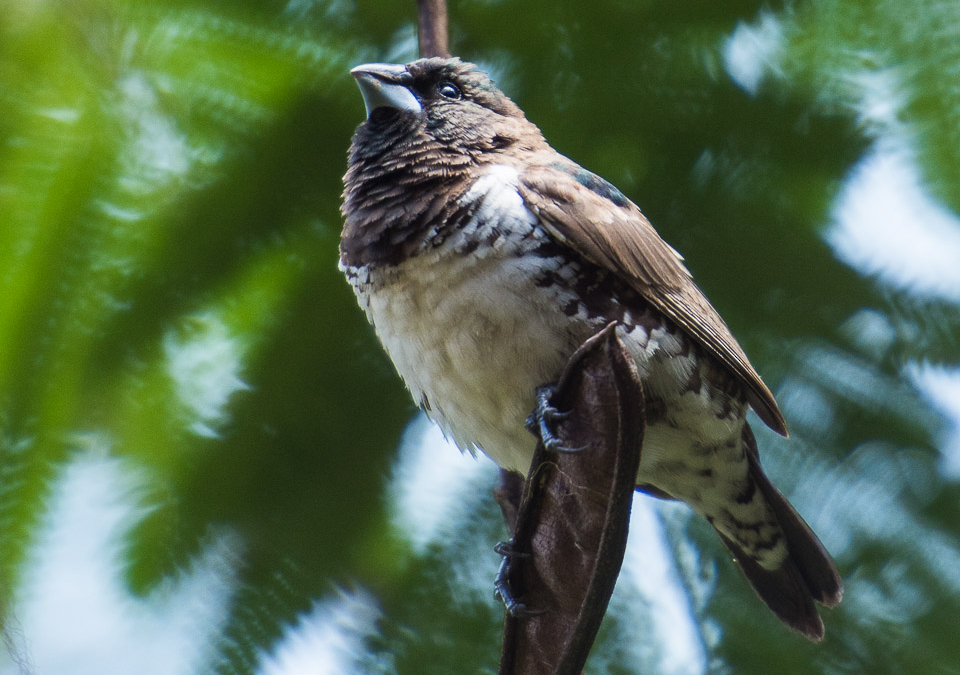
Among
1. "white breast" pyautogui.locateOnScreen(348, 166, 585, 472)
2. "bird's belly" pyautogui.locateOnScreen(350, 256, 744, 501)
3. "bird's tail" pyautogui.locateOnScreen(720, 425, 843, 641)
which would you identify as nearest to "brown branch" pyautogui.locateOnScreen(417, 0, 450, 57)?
"white breast" pyautogui.locateOnScreen(348, 166, 585, 472)

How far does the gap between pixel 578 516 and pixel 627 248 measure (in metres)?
0.85

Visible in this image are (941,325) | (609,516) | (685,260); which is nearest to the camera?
(609,516)

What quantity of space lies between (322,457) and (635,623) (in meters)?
0.99

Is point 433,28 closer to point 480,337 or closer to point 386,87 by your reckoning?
point 386,87

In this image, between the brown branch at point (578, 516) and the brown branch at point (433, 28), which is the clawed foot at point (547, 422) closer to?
the brown branch at point (578, 516)

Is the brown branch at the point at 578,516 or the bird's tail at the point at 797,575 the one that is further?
the bird's tail at the point at 797,575

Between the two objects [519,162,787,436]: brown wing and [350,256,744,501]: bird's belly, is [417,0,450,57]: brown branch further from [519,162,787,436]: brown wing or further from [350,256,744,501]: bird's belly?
[350,256,744,501]: bird's belly

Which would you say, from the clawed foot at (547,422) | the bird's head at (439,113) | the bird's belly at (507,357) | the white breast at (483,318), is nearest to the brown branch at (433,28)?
the bird's head at (439,113)

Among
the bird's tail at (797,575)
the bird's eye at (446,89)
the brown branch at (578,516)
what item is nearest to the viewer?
the brown branch at (578,516)

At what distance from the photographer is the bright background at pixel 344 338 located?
246 cm

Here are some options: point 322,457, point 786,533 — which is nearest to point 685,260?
point 786,533

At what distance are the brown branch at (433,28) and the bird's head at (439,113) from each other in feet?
0.11

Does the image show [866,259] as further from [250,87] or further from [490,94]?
[250,87]

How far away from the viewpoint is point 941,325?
2.53 meters
